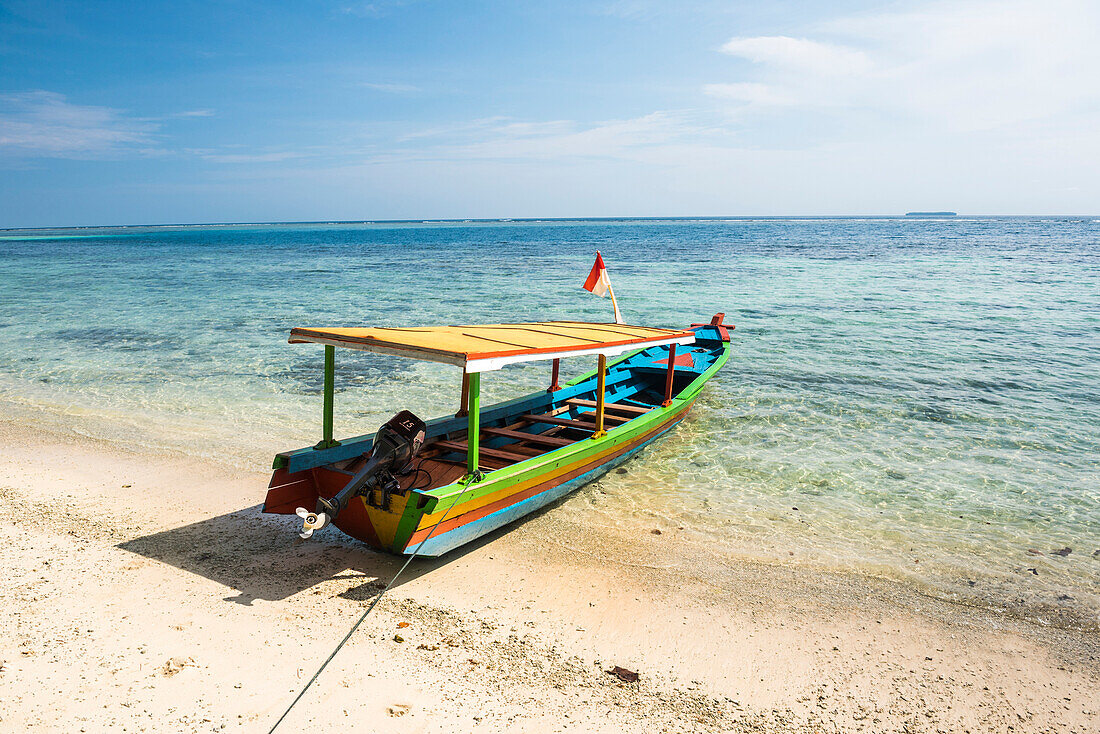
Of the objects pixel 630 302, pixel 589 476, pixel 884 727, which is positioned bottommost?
pixel 884 727

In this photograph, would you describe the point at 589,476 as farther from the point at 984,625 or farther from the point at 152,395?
the point at 152,395

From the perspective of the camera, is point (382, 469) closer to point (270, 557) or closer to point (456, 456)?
point (270, 557)

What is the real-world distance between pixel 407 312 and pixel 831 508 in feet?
58.7

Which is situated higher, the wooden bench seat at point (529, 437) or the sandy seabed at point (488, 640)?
the wooden bench seat at point (529, 437)

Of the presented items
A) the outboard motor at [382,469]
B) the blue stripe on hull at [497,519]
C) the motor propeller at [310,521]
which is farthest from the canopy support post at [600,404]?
the motor propeller at [310,521]

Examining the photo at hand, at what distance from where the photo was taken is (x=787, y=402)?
12078 millimetres

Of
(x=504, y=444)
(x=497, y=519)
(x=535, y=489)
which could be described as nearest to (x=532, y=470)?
(x=535, y=489)

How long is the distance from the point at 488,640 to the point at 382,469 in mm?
1670

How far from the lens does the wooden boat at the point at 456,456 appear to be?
5.60 m

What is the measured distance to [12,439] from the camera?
955cm

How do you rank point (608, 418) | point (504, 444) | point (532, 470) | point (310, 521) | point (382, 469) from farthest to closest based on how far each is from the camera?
point (608, 418) < point (504, 444) < point (532, 470) < point (382, 469) < point (310, 521)

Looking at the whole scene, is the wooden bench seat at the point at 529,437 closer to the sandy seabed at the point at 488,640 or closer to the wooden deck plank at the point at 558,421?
the wooden deck plank at the point at 558,421

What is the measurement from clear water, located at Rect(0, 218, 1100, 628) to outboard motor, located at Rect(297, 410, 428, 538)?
8.08ft

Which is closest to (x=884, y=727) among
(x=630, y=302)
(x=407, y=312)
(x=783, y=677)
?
(x=783, y=677)
